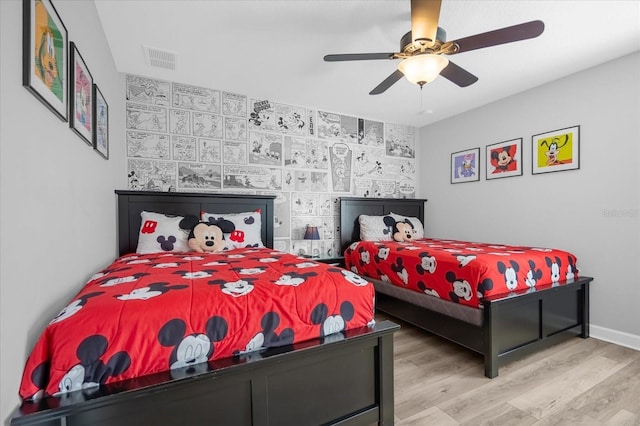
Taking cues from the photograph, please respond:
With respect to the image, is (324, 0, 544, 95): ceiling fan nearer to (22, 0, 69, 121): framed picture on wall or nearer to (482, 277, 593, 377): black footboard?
(22, 0, 69, 121): framed picture on wall

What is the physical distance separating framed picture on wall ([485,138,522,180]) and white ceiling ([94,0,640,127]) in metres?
0.58

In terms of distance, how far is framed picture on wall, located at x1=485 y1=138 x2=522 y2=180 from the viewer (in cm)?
334

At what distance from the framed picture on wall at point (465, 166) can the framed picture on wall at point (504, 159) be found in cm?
16

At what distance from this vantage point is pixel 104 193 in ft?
7.55

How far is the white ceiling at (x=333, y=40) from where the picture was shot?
2.00m

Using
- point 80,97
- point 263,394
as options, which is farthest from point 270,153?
point 263,394

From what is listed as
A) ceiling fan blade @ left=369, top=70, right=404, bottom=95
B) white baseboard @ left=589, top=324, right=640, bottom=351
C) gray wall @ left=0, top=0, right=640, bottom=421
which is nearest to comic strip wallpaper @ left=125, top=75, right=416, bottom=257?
gray wall @ left=0, top=0, right=640, bottom=421

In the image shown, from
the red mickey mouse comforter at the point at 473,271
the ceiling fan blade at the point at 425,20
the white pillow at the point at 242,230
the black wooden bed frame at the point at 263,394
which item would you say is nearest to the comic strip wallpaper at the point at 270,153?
the white pillow at the point at 242,230

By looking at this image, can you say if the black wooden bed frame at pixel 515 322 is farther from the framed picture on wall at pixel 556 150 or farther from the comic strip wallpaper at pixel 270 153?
the comic strip wallpaper at pixel 270 153

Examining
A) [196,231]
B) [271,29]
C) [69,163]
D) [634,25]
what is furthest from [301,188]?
[634,25]

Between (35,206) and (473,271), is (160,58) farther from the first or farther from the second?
(473,271)

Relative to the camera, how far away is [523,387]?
1.89m

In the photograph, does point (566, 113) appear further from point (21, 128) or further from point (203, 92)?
point (21, 128)

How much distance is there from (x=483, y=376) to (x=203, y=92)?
3590mm
